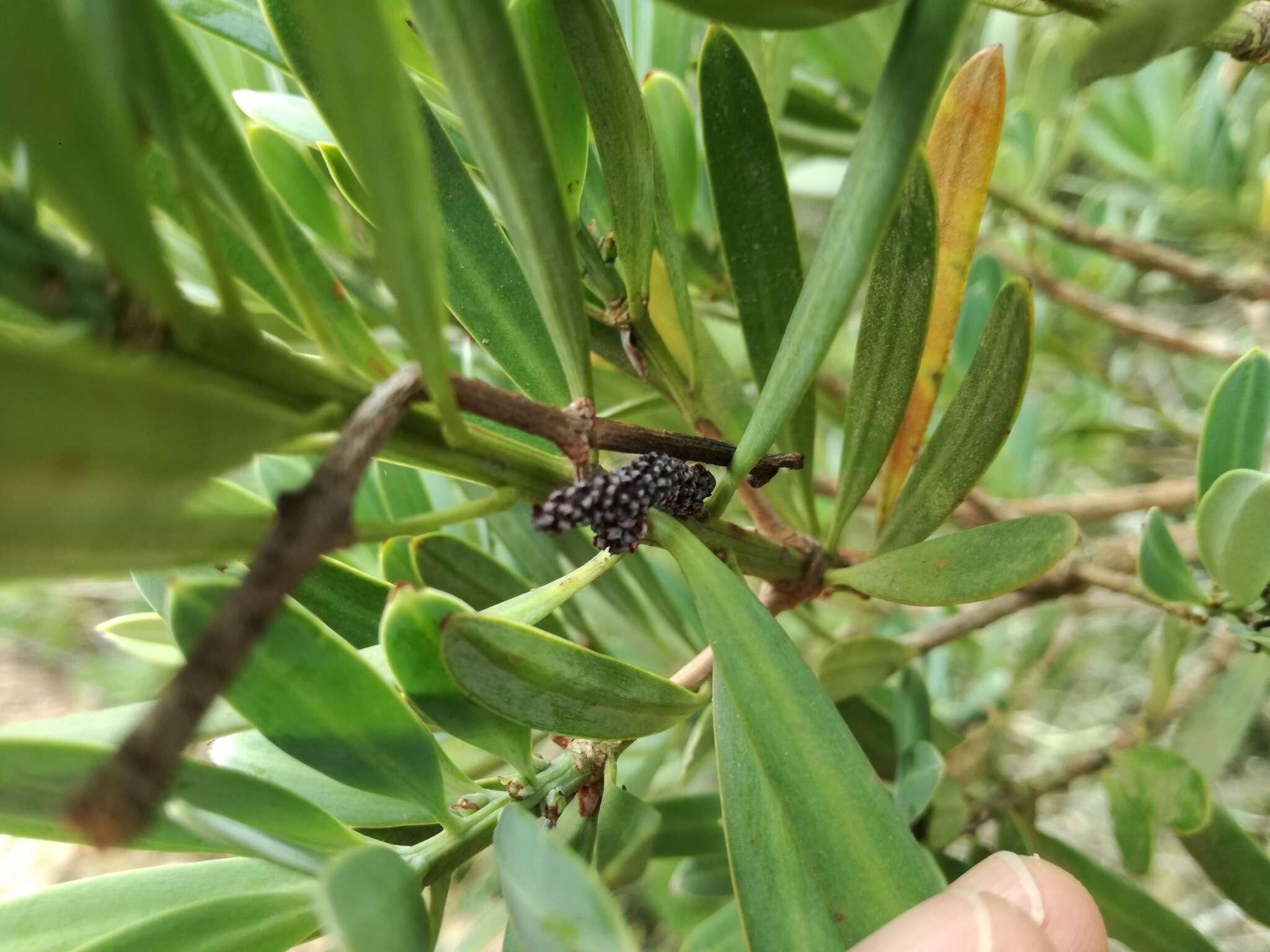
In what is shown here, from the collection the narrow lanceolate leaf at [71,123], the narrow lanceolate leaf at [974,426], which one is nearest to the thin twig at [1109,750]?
the narrow lanceolate leaf at [974,426]

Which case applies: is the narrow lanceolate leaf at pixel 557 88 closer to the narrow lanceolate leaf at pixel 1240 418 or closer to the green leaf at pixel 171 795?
the green leaf at pixel 171 795

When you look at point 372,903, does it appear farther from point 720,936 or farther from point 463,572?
point 720,936

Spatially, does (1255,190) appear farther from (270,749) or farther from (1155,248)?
(270,749)

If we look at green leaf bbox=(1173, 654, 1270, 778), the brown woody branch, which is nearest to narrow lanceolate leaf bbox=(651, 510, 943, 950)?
the brown woody branch

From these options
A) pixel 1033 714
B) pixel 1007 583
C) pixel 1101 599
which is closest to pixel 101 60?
pixel 1007 583

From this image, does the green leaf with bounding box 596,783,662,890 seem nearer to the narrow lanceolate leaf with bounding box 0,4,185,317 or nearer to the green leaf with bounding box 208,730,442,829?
the green leaf with bounding box 208,730,442,829

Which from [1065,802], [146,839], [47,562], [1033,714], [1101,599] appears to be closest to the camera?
[47,562]

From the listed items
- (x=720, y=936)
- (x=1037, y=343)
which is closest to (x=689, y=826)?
(x=720, y=936)

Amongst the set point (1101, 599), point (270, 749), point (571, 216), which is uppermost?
point (571, 216)
